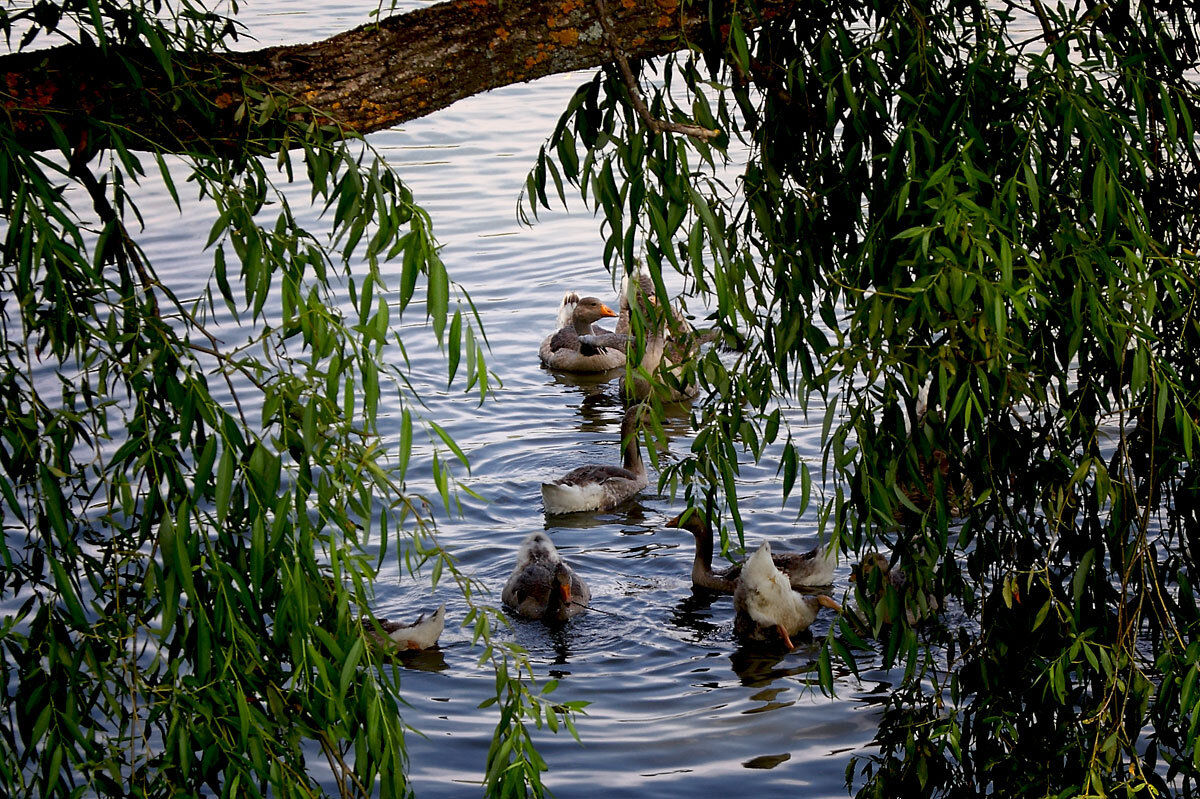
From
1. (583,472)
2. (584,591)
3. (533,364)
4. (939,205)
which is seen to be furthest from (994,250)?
(533,364)

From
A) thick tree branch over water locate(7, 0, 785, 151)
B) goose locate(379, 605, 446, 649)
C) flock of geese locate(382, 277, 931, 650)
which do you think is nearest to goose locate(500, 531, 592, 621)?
flock of geese locate(382, 277, 931, 650)

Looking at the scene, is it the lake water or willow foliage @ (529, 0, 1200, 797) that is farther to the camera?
the lake water

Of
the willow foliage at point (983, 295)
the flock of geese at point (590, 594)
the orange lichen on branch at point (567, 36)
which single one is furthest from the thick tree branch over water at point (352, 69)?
the flock of geese at point (590, 594)

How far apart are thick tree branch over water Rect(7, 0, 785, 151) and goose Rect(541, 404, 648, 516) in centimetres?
522

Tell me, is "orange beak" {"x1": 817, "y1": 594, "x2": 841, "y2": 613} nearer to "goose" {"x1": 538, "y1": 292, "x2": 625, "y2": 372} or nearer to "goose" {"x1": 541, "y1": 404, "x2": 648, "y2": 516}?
"goose" {"x1": 541, "y1": 404, "x2": 648, "y2": 516}

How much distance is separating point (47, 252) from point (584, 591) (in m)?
5.36

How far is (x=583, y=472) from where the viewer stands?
8570 mm

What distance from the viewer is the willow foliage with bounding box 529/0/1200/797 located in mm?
3035

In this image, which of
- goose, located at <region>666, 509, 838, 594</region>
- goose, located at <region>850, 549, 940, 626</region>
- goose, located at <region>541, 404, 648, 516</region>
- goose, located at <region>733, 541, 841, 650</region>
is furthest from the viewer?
goose, located at <region>541, 404, 648, 516</region>

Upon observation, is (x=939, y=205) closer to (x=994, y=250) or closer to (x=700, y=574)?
(x=994, y=250)

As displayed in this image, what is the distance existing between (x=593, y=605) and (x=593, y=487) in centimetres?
118

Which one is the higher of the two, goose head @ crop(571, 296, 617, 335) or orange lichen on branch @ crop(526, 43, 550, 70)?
orange lichen on branch @ crop(526, 43, 550, 70)

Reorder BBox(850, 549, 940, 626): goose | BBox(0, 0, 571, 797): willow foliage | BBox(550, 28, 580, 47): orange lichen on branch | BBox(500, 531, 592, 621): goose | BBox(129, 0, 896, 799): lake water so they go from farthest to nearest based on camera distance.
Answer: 1. BBox(500, 531, 592, 621): goose
2. BBox(129, 0, 896, 799): lake water
3. BBox(850, 549, 940, 626): goose
4. BBox(550, 28, 580, 47): orange lichen on branch
5. BBox(0, 0, 571, 797): willow foliage

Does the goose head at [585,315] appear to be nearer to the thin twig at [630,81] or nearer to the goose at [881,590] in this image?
the goose at [881,590]
